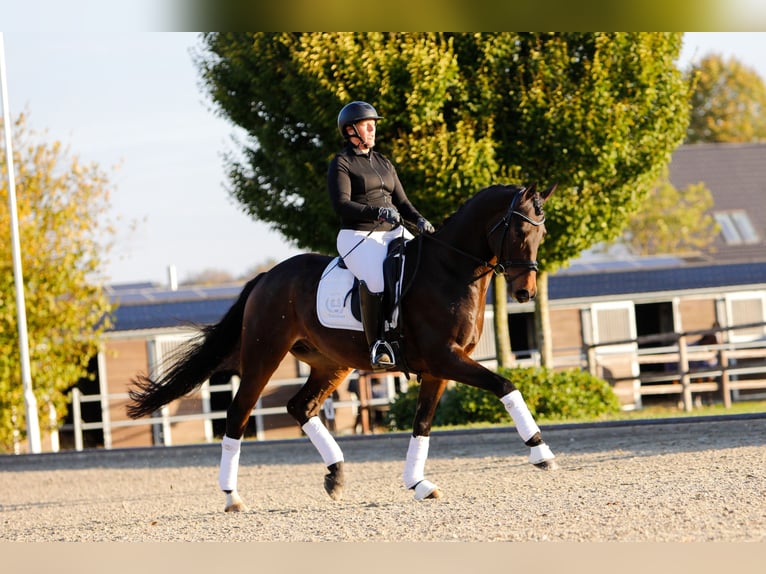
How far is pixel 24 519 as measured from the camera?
1045 cm

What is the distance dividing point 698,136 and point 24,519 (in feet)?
182

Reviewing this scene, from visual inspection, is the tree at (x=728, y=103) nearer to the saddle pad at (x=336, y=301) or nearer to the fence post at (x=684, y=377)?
the fence post at (x=684, y=377)

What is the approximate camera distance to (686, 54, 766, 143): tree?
2370 inches

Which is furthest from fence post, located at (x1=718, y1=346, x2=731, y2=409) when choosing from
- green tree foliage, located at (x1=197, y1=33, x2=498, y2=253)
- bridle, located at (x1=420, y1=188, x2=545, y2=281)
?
bridle, located at (x1=420, y1=188, x2=545, y2=281)

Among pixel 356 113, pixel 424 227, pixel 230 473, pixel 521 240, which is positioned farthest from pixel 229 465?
pixel 521 240

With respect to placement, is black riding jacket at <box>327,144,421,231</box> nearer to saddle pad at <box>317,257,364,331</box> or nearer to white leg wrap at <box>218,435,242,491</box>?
saddle pad at <box>317,257,364,331</box>

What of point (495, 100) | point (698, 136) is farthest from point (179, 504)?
point (698, 136)

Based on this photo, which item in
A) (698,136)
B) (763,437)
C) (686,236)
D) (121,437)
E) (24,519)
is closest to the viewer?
(24,519)

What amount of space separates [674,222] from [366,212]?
126ft

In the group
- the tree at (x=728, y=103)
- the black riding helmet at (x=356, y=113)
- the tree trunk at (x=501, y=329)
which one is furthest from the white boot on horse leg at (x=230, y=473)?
the tree at (x=728, y=103)

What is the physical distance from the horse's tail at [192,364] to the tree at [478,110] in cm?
636

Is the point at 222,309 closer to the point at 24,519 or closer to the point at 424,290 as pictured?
the point at 24,519

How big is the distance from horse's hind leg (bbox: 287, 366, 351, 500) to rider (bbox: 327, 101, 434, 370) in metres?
0.98

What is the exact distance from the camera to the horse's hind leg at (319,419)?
31.5 feet
